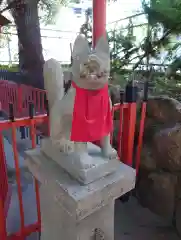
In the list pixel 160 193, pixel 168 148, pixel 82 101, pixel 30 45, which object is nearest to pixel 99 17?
pixel 82 101

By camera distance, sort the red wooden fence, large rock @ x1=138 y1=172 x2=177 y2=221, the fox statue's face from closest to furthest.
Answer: the fox statue's face → the red wooden fence → large rock @ x1=138 y1=172 x2=177 y2=221

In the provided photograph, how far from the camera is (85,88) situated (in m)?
0.74

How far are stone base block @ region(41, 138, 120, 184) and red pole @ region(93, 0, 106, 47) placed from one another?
0.45 m

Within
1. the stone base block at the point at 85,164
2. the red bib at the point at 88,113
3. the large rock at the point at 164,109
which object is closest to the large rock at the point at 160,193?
the large rock at the point at 164,109

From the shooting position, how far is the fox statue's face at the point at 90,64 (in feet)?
2.29

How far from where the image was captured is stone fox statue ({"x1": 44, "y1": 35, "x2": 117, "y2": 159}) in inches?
27.9

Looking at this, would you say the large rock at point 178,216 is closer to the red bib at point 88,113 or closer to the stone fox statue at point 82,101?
the stone fox statue at point 82,101

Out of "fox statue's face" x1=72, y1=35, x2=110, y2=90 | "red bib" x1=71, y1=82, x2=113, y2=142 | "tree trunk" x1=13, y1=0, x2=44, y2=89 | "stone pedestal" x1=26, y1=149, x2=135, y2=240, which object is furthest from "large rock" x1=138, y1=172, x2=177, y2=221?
"tree trunk" x1=13, y1=0, x2=44, y2=89

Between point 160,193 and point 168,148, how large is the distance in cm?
36

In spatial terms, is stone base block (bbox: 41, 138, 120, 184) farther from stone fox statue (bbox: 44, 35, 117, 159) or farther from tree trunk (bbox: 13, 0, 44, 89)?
tree trunk (bbox: 13, 0, 44, 89)

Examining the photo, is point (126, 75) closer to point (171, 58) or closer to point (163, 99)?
point (171, 58)

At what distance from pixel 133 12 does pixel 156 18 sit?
1.39 ft

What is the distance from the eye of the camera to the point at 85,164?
2.71 ft

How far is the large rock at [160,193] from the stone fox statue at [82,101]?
2.90 ft
